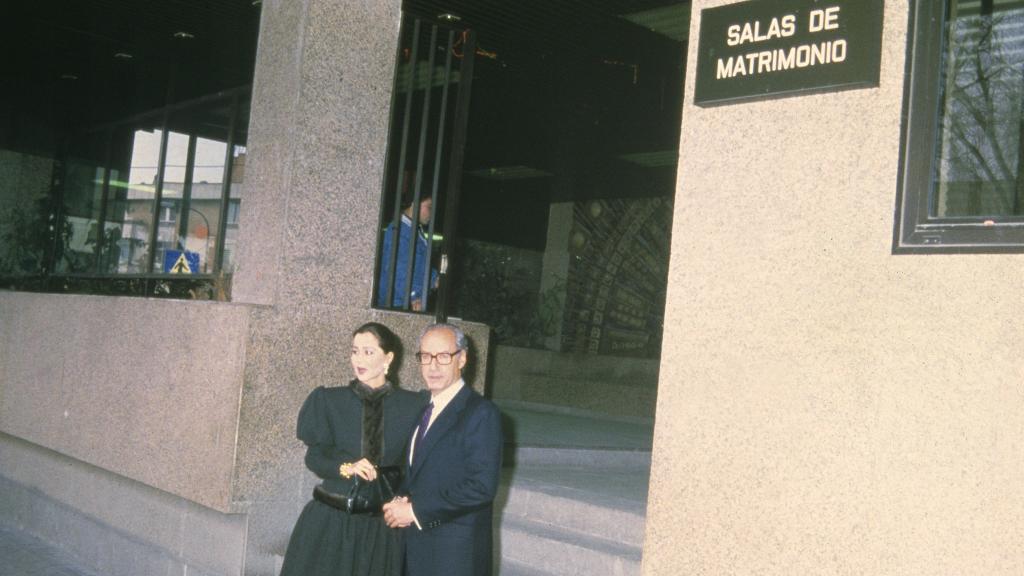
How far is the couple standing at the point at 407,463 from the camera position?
349 cm

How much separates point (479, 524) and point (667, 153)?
1066 cm

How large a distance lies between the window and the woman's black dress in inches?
82.7

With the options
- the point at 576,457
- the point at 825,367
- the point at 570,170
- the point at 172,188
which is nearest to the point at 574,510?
the point at 576,457

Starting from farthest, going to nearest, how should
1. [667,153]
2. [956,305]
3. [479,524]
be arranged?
[667,153] < [479,524] < [956,305]

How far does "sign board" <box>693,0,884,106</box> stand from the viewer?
113 inches

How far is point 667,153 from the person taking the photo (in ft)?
44.7

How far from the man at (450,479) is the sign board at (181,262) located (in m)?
3.16

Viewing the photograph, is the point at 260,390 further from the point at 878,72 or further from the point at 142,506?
the point at 878,72

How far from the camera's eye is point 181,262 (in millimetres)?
6332

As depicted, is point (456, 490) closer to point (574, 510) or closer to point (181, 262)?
point (574, 510)

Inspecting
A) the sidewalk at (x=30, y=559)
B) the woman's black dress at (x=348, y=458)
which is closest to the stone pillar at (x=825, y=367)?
the woman's black dress at (x=348, y=458)

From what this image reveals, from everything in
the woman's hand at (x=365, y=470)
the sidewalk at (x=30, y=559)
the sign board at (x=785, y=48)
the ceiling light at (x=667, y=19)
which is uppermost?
the ceiling light at (x=667, y=19)

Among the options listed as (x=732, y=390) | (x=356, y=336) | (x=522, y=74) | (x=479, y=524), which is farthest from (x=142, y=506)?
(x=522, y=74)

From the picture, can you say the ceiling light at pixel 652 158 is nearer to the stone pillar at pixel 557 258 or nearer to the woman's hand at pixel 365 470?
the stone pillar at pixel 557 258
